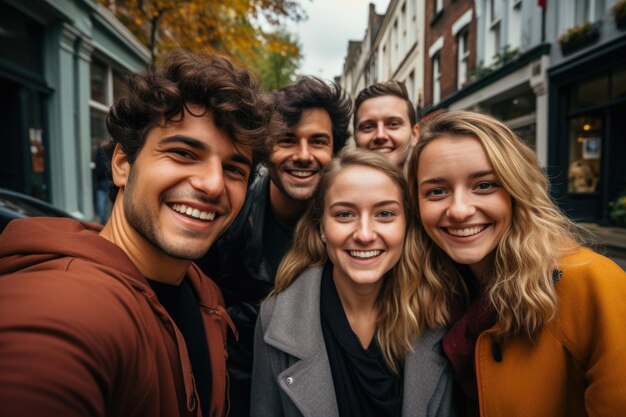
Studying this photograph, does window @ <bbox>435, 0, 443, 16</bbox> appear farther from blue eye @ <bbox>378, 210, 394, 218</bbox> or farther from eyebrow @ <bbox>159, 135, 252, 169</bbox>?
eyebrow @ <bbox>159, 135, 252, 169</bbox>

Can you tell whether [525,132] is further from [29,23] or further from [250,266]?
[29,23]

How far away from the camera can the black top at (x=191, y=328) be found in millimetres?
1573

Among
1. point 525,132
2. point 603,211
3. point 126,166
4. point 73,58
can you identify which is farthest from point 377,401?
point 525,132

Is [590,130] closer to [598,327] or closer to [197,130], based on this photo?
[598,327]

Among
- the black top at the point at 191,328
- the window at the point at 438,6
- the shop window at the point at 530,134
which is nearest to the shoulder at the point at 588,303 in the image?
the black top at the point at 191,328

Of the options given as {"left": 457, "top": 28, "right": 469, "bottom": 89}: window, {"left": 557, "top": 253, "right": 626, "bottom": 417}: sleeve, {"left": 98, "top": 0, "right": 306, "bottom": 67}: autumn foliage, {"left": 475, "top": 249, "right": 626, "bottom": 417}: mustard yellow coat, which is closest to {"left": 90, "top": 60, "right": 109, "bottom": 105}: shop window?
Answer: {"left": 98, "top": 0, "right": 306, "bottom": 67}: autumn foliage

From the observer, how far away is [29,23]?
6.99 meters

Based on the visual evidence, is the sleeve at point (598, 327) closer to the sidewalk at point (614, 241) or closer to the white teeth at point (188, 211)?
the white teeth at point (188, 211)

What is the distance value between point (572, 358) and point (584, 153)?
926 centimetres

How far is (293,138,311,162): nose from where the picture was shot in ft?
8.74

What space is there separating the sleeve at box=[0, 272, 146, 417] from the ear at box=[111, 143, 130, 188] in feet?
2.35

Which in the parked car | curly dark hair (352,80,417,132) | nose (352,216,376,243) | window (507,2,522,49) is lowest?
nose (352,216,376,243)

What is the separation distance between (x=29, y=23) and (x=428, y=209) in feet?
28.3

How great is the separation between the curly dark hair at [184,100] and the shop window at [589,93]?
967 centimetres
